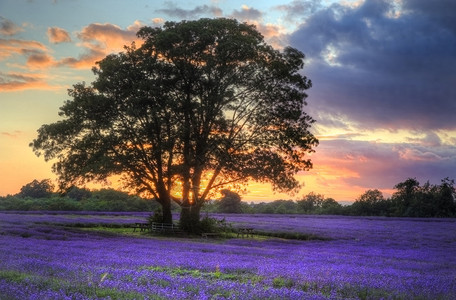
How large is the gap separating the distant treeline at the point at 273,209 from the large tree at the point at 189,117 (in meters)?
37.8

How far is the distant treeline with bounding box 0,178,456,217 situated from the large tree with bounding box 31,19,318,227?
1488 inches

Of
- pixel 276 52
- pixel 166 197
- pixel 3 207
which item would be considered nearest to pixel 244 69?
pixel 276 52

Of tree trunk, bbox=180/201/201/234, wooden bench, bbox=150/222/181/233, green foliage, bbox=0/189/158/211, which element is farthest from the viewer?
green foliage, bbox=0/189/158/211

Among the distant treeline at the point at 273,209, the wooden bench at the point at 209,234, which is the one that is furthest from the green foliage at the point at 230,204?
the wooden bench at the point at 209,234

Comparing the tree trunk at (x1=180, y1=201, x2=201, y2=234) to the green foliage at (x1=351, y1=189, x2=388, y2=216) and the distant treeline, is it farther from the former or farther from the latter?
the green foliage at (x1=351, y1=189, x2=388, y2=216)

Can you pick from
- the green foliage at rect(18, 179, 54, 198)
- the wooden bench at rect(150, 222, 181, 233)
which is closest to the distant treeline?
the green foliage at rect(18, 179, 54, 198)

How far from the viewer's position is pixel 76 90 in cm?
3822

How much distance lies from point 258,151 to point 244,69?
6.80 metres

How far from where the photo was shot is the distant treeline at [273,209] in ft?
258

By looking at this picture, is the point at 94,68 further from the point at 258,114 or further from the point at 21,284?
the point at 21,284

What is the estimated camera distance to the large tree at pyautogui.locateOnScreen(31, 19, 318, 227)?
116ft

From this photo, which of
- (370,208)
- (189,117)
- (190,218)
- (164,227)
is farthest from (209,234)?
(370,208)

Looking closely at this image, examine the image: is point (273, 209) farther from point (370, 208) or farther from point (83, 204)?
point (83, 204)

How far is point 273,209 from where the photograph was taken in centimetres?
10475
